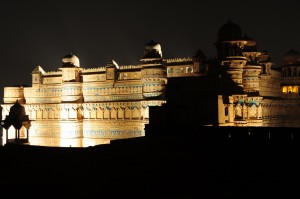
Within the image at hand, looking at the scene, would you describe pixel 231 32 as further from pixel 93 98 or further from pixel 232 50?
pixel 93 98

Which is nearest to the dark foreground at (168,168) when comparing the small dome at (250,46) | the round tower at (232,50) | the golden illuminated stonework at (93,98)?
the round tower at (232,50)

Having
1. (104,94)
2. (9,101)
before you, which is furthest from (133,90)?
(9,101)

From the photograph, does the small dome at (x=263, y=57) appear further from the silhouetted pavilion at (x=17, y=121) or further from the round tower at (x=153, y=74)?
the silhouetted pavilion at (x=17, y=121)

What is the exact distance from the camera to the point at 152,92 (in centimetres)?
3797

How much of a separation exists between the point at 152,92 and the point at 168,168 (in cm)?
2442

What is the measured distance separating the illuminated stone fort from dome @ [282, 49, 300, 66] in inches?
4.0

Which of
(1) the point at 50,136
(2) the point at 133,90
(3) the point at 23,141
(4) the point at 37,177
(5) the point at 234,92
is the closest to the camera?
(4) the point at 37,177

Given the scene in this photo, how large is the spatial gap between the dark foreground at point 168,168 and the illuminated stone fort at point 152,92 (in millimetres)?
9006

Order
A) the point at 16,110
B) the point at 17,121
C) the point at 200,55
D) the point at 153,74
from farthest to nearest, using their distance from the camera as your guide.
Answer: the point at 153,74 → the point at 200,55 → the point at 16,110 → the point at 17,121

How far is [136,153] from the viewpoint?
51.2 feet

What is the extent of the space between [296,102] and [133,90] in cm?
1844

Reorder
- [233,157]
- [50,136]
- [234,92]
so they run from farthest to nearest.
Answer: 1. [50,136]
2. [234,92]
3. [233,157]

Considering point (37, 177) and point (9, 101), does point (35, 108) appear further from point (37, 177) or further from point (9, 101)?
point (37, 177)

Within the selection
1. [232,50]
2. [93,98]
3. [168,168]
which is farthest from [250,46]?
[168,168]
